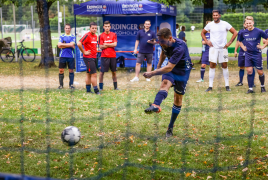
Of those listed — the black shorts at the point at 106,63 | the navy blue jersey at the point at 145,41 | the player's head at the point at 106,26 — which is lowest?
the black shorts at the point at 106,63

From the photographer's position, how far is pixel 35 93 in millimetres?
7957

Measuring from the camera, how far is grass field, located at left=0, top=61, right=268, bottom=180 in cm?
364

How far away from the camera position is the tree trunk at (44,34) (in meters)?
13.6

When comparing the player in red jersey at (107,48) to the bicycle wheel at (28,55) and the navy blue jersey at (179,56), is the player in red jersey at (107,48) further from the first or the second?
the bicycle wheel at (28,55)

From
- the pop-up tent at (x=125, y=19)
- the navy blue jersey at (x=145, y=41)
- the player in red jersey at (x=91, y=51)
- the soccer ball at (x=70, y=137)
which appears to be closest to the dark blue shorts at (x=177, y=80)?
the soccer ball at (x=70, y=137)

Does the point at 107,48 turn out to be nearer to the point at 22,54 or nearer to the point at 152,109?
the point at 152,109

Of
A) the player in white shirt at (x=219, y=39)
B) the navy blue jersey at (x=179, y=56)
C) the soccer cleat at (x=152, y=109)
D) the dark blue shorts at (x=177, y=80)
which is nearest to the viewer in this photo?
the soccer cleat at (x=152, y=109)

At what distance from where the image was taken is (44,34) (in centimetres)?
1370

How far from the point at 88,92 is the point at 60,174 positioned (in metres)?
4.56

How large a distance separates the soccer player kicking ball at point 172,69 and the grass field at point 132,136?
580 millimetres

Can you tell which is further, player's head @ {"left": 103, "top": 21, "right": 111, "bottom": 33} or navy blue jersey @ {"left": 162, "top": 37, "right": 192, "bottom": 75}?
player's head @ {"left": 103, "top": 21, "right": 111, "bottom": 33}

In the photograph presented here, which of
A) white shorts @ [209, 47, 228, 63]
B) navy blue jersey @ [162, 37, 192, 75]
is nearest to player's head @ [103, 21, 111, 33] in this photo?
white shorts @ [209, 47, 228, 63]

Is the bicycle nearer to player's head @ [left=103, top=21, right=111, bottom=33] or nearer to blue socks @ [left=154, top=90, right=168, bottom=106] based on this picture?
player's head @ [left=103, top=21, right=111, bottom=33]

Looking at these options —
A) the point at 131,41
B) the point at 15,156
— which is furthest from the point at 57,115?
the point at 131,41
